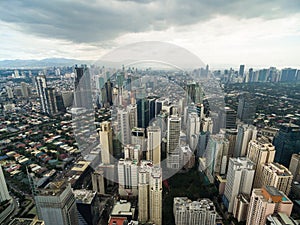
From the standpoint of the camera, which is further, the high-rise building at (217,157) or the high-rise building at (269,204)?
the high-rise building at (217,157)

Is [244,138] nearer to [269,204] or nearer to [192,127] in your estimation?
[192,127]

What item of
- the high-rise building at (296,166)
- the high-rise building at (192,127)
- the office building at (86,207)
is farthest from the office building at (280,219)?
the office building at (86,207)

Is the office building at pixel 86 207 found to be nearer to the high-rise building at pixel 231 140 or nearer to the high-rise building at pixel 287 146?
the high-rise building at pixel 231 140

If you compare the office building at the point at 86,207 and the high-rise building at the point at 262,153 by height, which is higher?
the high-rise building at the point at 262,153

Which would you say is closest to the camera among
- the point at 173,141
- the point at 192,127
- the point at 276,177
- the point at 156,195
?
the point at 156,195

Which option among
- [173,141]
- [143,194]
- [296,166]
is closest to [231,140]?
[296,166]

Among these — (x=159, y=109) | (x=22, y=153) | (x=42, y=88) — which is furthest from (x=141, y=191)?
(x=42, y=88)

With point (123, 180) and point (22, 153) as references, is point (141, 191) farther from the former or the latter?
point (22, 153)

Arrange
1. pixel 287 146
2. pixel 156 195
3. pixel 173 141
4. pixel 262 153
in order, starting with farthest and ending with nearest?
pixel 287 146, pixel 173 141, pixel 262 153, pixel 156 195
